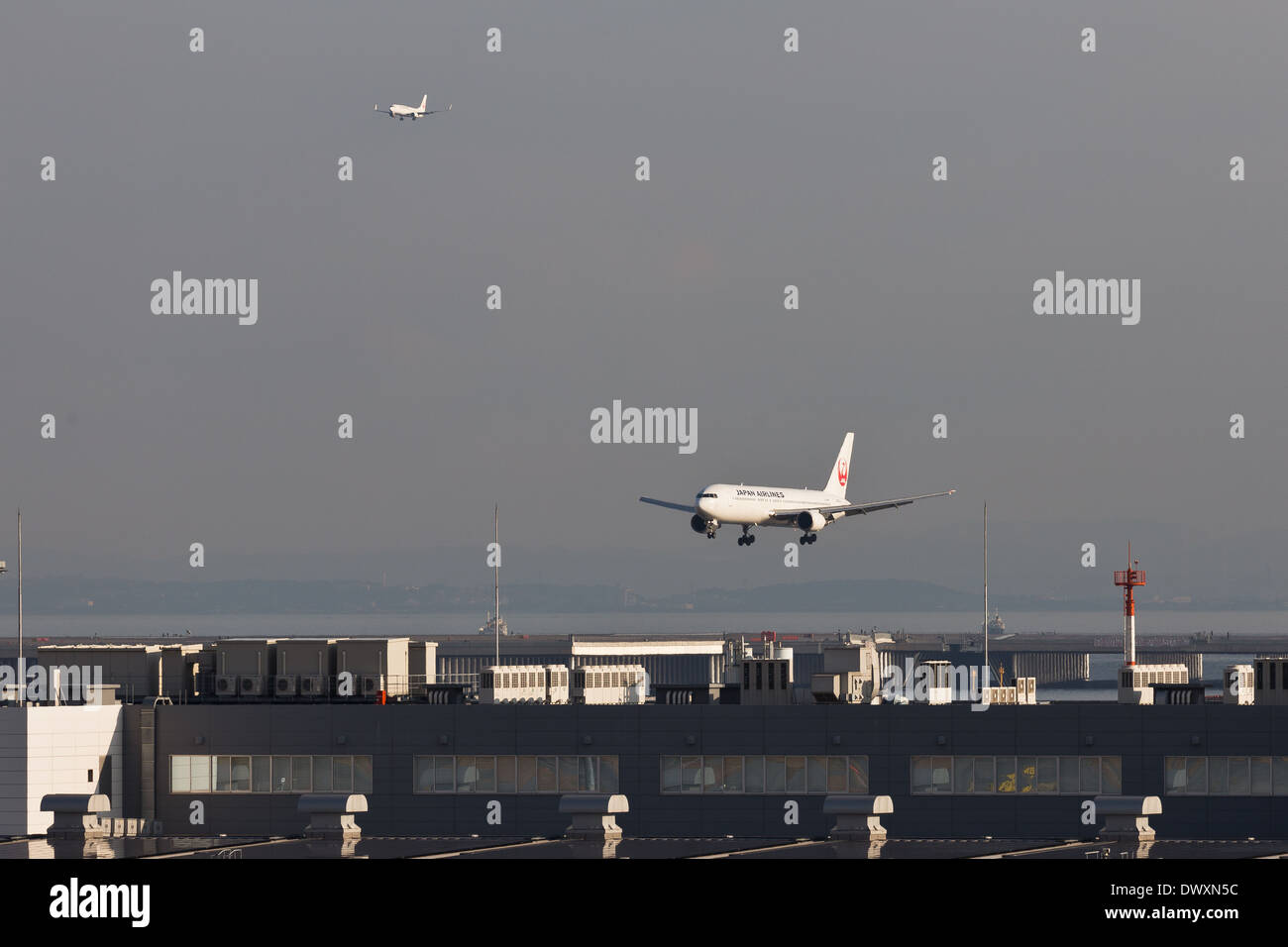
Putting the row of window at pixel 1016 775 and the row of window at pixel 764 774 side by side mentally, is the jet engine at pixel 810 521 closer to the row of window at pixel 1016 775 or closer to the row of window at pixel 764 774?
the row of window at pixel 764 774

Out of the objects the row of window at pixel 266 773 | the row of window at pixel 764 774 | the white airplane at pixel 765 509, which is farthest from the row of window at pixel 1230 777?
the white airplane at pixel 765 509

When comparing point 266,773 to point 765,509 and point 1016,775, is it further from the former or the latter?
point 765,509

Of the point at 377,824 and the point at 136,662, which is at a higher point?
the point at 136,662

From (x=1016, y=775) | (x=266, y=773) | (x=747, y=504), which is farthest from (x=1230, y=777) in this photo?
(x=747, y=504)

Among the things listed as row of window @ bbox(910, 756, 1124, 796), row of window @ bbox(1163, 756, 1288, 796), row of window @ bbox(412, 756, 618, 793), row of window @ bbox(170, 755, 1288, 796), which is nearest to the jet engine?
row of window @ bbox(412, 756, 618, 793)
